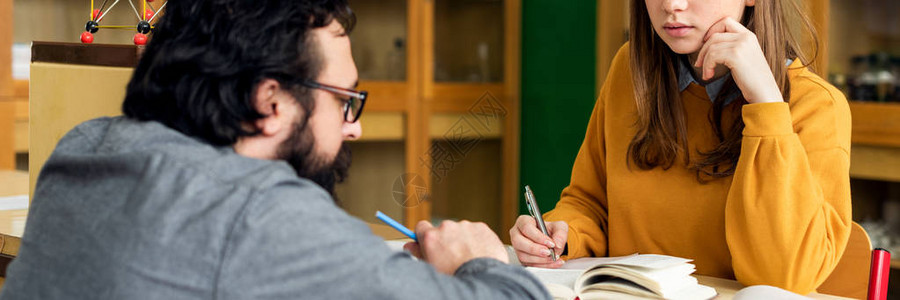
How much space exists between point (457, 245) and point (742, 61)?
2.07 feet

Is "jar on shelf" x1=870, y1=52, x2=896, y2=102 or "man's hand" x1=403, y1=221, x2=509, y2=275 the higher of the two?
"jar on shelf" x1=870, y1=52, x2=896, y2=102

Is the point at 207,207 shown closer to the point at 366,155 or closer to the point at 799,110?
the point at 799,110

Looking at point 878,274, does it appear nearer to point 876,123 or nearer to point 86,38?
point 86,38

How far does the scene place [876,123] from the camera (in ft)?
9.80

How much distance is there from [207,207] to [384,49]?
10.0ft

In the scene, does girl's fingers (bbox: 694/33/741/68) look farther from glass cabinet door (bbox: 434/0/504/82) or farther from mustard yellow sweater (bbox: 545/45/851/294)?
glass cabinet door (bbox: 434/0/504/82)

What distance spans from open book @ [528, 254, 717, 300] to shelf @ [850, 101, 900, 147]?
2066 millimetres

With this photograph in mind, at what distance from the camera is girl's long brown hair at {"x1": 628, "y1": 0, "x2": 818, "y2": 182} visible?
4.79ft

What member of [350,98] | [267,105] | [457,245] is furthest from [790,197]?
[267,105]

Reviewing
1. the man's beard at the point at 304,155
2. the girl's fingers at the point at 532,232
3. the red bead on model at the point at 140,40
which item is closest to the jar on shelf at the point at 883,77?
the girl's fingers at the point at 532,232

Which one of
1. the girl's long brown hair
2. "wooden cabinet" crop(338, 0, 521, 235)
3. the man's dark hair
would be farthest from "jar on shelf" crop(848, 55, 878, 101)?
the man's dark hair

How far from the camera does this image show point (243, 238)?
74cm

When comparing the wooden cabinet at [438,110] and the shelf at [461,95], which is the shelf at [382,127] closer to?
the wooden cabinet at [438,110]

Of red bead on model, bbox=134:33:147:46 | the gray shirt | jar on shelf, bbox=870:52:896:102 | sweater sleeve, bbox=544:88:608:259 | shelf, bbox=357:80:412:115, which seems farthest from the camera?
shelf, bbox=357:80:412:115
